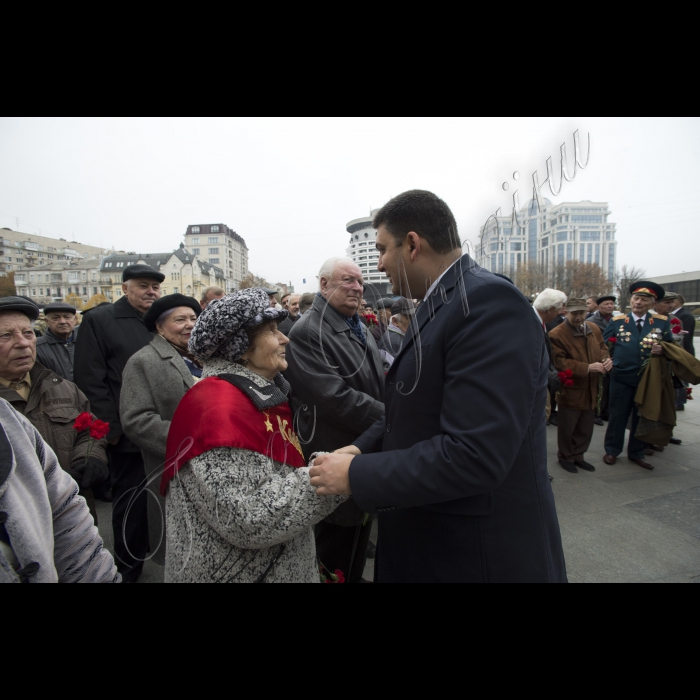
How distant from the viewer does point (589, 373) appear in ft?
15.6

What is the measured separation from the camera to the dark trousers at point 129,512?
2648 millimetres

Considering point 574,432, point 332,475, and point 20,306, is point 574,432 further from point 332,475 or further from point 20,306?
point 20,306

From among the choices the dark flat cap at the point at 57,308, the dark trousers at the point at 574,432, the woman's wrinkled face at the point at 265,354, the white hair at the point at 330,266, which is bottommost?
the dark trousers at the point at 574,432

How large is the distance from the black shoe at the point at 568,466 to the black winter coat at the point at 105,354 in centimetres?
500

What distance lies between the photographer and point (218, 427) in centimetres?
126

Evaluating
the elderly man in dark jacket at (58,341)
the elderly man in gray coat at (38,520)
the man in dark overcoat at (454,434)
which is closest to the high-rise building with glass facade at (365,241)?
the man in dark overcoat at (454,434)

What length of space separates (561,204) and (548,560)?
125cm

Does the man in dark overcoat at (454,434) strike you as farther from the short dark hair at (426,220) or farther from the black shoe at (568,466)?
the black shoe at (568,466)

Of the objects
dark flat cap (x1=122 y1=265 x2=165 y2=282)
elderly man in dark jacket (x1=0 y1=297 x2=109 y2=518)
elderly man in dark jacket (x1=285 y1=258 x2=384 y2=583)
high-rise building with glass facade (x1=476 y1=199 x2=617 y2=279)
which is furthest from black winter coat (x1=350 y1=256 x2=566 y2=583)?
dark flat cap (x1=122 y1=265 x2=165 y2=282)

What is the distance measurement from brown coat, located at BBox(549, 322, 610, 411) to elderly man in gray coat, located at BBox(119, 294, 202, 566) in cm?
432

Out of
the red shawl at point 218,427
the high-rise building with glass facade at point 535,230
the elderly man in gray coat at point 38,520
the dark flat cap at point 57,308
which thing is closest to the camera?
the elderly man in gray coat at point 38,520

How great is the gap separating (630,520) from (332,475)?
12.4 ft

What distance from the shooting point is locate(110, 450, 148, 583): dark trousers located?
2648mm
